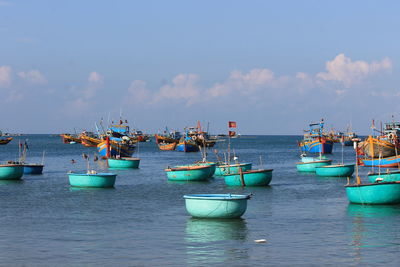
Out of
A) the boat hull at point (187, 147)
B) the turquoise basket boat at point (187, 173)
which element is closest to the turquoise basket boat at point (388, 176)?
the turquoise basket boat at point (187, 173)

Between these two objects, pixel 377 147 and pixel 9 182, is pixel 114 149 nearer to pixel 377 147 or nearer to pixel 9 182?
pixel 377 147

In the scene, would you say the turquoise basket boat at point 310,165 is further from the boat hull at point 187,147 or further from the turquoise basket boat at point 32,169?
the boat hull at point 187,147

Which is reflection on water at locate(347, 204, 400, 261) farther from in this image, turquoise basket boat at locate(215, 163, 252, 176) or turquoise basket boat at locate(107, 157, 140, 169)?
turquoise basket boat at locate(107, 157, 140, 169)

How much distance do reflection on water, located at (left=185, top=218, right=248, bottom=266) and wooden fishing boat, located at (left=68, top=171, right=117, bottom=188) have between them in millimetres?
20221

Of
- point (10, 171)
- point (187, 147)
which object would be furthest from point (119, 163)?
point (187, 147)

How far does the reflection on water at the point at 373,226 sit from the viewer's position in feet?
87.4

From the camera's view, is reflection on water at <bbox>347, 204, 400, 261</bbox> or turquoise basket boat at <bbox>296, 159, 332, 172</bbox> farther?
turquoise basket boat at <bbox>296, 159, 332, 172</bbox>

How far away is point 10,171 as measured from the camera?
59.0 m

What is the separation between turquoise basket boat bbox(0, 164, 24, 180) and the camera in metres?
58.8

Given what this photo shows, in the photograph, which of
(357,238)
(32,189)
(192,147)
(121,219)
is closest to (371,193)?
(357,238)

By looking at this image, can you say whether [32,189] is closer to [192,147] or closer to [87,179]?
[87,179]

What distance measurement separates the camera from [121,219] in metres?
34.8

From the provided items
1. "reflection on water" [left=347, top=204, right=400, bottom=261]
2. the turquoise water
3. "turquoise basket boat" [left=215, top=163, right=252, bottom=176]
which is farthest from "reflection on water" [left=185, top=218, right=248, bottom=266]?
"turquoise basket boat" [left=215, top=163, right=252, bottom=176]

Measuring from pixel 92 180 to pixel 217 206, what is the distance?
22.2 m
